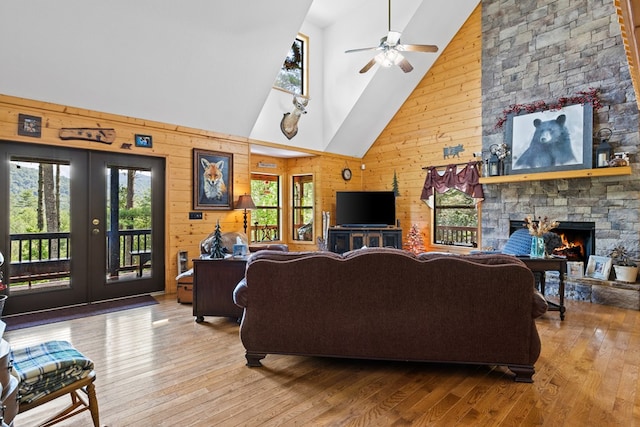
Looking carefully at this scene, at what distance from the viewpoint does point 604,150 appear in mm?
4480

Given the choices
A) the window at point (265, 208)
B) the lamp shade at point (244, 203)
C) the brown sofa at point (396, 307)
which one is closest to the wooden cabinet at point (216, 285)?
the brown sofa at point (396, 307)

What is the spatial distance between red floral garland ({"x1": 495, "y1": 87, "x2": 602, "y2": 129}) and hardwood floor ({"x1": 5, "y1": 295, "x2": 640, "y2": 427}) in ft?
10.5

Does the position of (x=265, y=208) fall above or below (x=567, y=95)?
below

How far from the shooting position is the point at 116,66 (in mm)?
4180

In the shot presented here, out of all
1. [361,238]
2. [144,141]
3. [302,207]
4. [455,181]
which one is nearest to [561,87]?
[455,181]

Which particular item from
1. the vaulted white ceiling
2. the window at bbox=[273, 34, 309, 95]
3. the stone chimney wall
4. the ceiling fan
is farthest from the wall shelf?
the window at bbox=[273, 34, 309, 95]

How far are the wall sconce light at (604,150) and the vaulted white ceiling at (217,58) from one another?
329cm

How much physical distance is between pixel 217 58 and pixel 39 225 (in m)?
3.20

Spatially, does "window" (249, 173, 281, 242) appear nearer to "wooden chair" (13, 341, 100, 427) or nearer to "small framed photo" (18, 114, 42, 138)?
"small framed photo" (18, 114, 42, 138)

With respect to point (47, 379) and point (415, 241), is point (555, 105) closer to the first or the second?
point (415, 241)

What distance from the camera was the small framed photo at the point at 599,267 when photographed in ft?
14.6

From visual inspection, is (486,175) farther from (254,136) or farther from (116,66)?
(116,66)

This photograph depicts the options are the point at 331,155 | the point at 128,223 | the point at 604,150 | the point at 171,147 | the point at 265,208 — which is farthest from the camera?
the point at 265,208

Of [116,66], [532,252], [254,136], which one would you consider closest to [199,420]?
[532,252]
